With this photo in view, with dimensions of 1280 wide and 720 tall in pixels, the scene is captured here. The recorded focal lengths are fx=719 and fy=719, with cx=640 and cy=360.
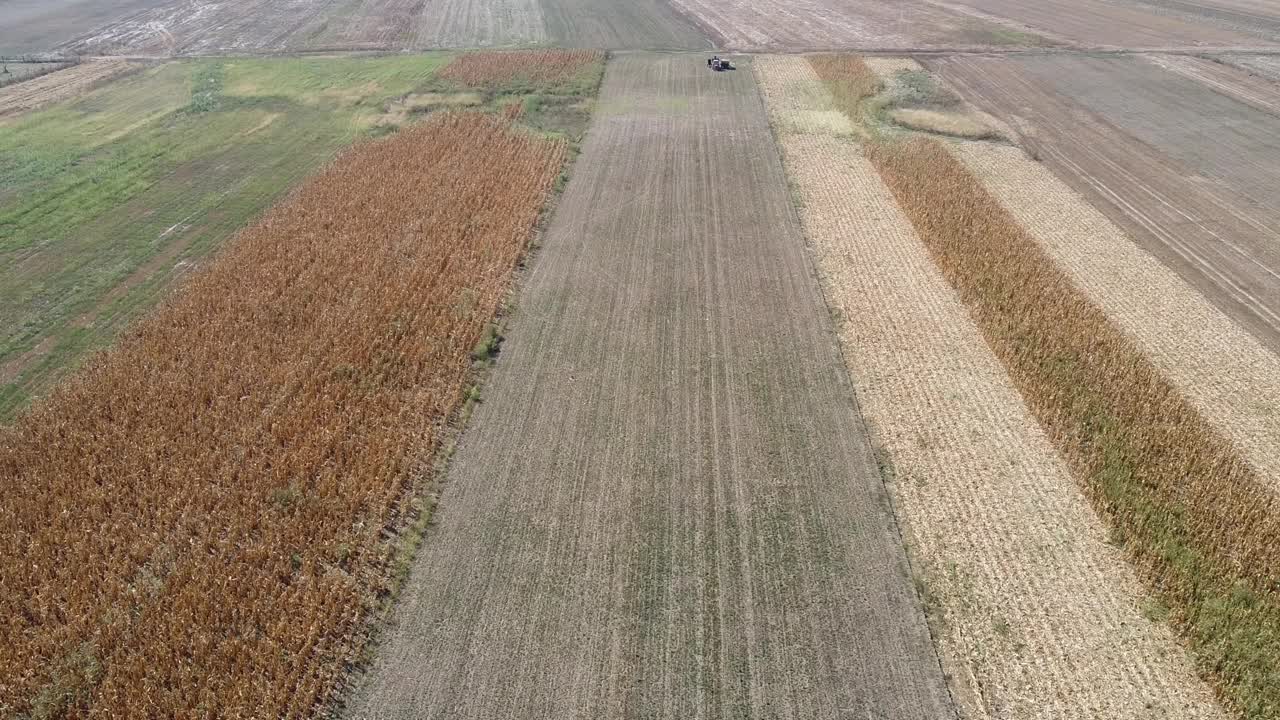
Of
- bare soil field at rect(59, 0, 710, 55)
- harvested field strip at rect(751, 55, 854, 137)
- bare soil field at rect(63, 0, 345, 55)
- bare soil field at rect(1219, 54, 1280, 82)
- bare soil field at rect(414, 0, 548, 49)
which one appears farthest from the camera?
bare soil field at rect(414, 0, 548, 49)

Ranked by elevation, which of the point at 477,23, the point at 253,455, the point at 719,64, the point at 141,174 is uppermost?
the point at 477,23

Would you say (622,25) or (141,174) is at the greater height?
(622,25)

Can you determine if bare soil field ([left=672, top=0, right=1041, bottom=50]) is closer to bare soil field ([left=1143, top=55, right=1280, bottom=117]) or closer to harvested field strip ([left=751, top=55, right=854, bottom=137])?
harvested field strip ([left=751, top=55, right=854, bottom=137])

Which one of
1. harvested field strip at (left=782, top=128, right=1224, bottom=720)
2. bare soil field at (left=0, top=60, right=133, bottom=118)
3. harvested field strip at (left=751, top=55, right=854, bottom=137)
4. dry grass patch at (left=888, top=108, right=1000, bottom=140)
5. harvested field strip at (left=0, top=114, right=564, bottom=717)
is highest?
bare soil field at (left=0, top=60, right=133, bottom=118)

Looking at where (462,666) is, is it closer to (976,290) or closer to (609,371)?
(609,371)

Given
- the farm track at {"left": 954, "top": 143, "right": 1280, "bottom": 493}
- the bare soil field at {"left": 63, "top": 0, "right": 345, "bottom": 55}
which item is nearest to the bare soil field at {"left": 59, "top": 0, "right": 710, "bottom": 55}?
the bare soil field at {"left": 63, "top": 0, "right": 345, "bottom": 55}

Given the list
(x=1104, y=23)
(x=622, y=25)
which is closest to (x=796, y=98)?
(x=622, y=25)

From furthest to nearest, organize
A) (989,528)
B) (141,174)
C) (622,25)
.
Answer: (622,25), (141,174), (989,528)

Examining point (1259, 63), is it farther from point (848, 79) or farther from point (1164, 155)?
point (848, 79)
